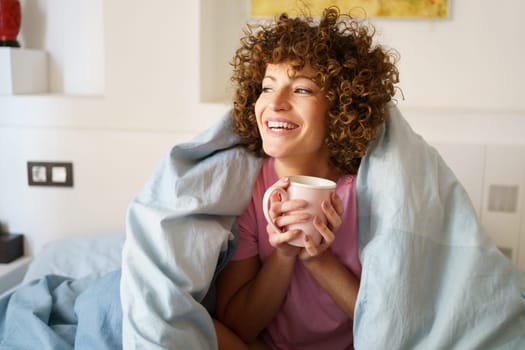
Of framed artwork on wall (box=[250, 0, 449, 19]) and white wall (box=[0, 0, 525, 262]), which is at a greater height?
framed artwork on wall (box=[250, 0, 449, 19])

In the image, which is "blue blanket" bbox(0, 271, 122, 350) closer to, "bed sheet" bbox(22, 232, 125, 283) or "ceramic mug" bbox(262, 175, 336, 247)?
"bed sheet" bbox(22, 232, 125, 283)

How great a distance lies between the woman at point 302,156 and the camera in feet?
3.45

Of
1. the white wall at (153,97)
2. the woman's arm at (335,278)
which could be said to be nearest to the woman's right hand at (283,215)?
the woman's arm at (335,278)

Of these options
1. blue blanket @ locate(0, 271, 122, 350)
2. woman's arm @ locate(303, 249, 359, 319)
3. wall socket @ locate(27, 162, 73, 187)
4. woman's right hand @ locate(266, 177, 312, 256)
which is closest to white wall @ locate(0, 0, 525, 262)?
wall socket @ locate(27, 162, 73, 187)

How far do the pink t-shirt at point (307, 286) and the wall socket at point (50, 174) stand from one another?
0.92 meters

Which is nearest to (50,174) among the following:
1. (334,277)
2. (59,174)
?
(59,174)

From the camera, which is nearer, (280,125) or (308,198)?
(308,198)

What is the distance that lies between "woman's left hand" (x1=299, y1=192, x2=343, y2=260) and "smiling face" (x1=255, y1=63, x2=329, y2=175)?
15 centimetres

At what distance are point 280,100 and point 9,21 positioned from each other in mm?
1205

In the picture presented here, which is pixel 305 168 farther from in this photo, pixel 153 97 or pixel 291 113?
pixel 153 97

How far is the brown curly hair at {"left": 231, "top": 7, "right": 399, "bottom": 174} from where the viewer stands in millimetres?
1056

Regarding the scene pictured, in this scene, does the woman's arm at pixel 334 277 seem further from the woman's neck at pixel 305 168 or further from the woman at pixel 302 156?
the woman's neck at pixel 305 168

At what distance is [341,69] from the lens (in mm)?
1060

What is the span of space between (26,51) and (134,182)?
0.56 metres
